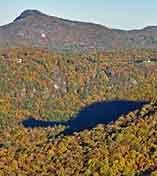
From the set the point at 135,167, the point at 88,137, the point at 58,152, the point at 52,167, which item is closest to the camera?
the point at 135,167

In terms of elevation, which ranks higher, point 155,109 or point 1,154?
point 155,109

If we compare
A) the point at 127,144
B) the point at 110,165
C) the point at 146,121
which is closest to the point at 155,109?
the point at 146,121

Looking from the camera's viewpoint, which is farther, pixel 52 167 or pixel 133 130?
pixel 133 130

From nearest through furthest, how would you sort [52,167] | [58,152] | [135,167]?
[135,167], [52,167], [58,152]

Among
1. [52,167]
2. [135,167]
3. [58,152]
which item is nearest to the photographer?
[135,167]

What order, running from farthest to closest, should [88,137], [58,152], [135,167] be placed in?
1. [88,137]
2. [58,152]
3. [135,167]

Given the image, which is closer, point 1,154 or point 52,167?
point 52,167

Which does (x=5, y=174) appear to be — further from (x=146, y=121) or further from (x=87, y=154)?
(x=146, y=121)

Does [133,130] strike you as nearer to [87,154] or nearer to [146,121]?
[146,121]

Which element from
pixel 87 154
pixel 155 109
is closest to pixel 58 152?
pixel 87 154
